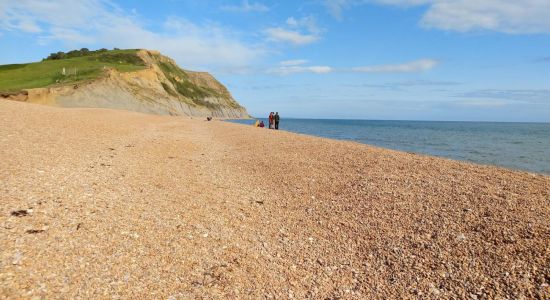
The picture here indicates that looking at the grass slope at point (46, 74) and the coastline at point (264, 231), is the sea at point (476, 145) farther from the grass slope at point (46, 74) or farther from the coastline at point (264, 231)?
the grass slope at point (46, 74)

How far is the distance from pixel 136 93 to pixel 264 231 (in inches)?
2611

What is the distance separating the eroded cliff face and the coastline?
44.0 meters

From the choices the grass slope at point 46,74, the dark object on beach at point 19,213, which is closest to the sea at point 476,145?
the dark object on beach at point 19,213

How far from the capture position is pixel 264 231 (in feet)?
23.6

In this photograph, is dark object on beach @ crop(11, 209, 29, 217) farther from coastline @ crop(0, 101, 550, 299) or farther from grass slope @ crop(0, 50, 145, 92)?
grass slope @ crop(0, 50, 145, 92)

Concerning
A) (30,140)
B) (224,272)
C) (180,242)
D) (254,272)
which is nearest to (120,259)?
(180,242)

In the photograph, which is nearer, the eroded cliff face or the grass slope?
the eroded cliff face

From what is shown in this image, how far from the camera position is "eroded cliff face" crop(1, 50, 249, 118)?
5009 centimetres

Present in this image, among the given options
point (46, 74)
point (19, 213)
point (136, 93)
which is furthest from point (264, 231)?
point (46, 74)

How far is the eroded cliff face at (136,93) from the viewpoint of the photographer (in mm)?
50094

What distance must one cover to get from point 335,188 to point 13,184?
8515 millimetres

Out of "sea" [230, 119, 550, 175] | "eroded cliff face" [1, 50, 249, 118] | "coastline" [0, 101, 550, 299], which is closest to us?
"coastline" [0, 101, 550, 299]

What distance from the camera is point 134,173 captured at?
11.2 meters

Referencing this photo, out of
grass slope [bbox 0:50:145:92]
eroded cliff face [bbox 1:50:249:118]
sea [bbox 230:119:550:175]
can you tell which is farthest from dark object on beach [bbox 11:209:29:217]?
grass slope [bbox 0:50:145:92]
